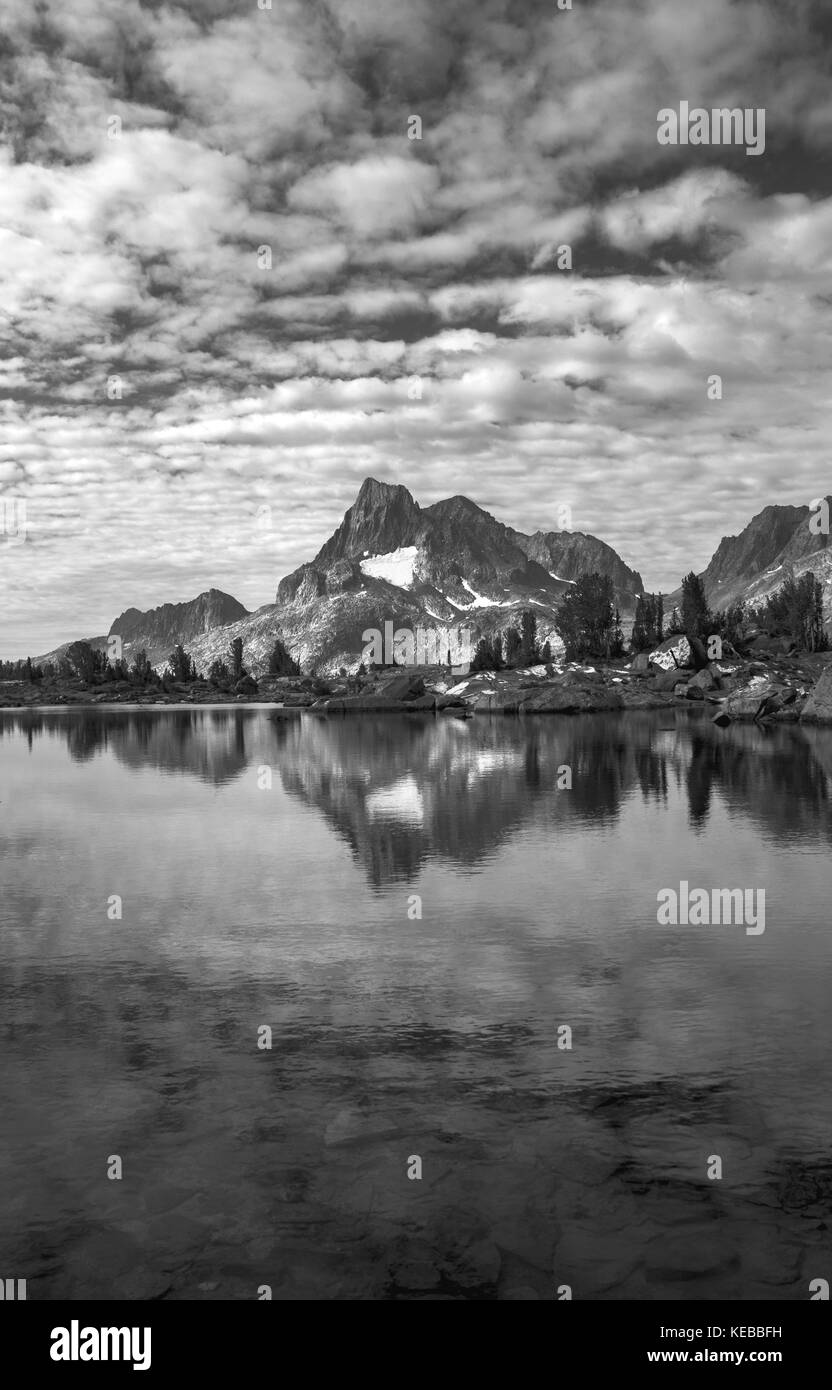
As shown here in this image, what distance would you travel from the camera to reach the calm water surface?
845cm

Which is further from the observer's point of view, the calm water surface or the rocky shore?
the rocky shore

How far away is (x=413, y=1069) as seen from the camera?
40.3 ft

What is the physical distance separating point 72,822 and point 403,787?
1647 centimetres

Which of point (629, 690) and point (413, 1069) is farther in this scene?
point (629, 690)

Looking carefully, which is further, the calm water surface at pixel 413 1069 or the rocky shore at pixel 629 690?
the rocky shore at pixel 629 690

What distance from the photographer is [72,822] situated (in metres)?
35.8

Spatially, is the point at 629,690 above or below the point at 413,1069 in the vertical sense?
below

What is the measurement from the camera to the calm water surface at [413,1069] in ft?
27.7

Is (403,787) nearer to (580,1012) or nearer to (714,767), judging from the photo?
(714,767)

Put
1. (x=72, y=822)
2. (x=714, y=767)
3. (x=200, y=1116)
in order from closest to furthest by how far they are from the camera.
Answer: (x=200, y=1116)
(x=72, y=822)
(x=714, y=767)

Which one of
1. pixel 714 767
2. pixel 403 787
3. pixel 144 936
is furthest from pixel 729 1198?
pixel 714 767
